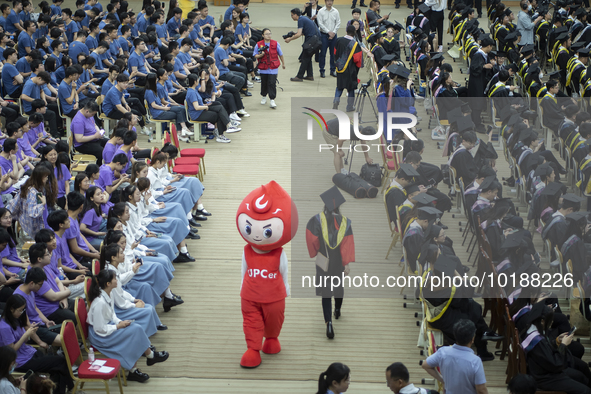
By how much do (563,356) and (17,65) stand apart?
1021 centimetres

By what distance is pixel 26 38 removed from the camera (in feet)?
43.3

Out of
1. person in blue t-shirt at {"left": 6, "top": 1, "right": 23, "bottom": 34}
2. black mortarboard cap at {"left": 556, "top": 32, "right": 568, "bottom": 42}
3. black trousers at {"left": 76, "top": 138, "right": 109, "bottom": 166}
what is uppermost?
black mortarboard cap at {"left": 556, "top": 32, "right": 568, "bottom": 42}

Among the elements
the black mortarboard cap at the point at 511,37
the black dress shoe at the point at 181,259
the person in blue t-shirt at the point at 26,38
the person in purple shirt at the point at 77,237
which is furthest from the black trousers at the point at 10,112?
the black mortarboard cap at the point at 511,37

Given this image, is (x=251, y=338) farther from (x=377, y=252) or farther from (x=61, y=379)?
(x=377, y=252)

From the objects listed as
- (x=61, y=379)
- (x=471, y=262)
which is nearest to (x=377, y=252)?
(x=471, y=262)

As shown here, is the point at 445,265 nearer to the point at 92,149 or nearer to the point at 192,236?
the point at 192,236

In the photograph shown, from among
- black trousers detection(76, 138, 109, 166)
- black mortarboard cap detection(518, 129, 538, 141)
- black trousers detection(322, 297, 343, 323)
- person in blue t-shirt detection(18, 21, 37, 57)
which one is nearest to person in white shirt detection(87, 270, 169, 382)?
black trousers detection(322, 297, 343, 323)

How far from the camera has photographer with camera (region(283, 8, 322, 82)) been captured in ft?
48.2

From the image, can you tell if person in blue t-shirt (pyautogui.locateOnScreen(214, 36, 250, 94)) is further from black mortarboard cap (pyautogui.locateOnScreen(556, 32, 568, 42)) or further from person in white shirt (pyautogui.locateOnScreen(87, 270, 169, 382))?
person in white shirt (pyautogui.locateOnScreen(87, 270, 169, 382))

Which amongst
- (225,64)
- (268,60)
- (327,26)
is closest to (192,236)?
(268,60)

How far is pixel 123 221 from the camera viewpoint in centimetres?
722

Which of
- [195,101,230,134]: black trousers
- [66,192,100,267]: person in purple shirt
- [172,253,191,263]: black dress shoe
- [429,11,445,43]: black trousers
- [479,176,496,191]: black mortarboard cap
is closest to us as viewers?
[66,192,100,267]: person in purple shirt

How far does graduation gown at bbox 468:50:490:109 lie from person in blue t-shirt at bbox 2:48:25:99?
8.32 m

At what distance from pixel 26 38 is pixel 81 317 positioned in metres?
9.16
